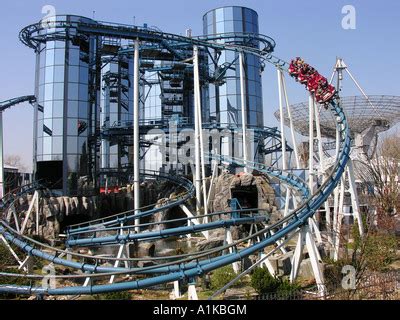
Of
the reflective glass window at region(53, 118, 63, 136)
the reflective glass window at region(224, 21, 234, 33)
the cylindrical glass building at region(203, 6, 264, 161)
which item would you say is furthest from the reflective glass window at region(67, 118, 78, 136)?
the reflective glass window at region(224, 21, 234, 33)

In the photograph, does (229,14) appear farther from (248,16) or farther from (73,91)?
(73,91)

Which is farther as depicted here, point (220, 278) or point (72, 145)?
point (72, 145)

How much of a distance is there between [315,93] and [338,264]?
863cm

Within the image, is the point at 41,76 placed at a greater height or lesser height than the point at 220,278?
greater

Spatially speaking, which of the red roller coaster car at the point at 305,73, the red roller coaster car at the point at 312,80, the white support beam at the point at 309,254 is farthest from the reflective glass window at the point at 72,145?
the white support beam at the point at 309,254

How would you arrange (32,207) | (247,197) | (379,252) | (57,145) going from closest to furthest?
(379,252) → (32,207) → (57,145) → (247,197)

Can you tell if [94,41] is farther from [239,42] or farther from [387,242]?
[387,242]

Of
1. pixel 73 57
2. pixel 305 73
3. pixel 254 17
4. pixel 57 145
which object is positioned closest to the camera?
pixel 305 73

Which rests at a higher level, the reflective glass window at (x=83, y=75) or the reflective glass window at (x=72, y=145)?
the reflective glass window at (x=83, y=75)

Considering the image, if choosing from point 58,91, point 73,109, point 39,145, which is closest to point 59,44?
point 58,91

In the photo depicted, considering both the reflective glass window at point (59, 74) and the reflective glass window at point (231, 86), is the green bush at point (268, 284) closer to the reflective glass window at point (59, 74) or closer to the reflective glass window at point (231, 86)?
the reflective glass window at point (59, 74)

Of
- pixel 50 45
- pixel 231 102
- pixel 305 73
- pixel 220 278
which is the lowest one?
pixel 220 278

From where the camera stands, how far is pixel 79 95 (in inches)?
1130
